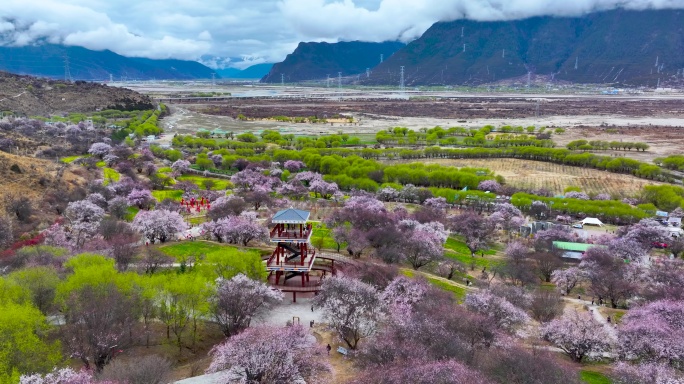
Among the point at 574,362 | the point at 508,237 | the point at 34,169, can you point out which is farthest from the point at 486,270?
the point at 34,169

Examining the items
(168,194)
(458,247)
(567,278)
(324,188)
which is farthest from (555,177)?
(168,194)

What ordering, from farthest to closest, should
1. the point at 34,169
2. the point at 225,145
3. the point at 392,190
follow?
the point at 225,145
the point at 392,190
the point at 34,169

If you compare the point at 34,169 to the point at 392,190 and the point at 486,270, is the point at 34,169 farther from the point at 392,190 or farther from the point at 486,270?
the point at 486,270

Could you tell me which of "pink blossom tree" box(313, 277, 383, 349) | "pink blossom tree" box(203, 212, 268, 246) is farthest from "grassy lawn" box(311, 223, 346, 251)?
"pink blossom tree" box(313, 277, 383, 349)

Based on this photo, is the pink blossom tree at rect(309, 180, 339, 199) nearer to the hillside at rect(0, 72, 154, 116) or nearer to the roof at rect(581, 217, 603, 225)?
the roof at rect(581, 217, 603, 225)

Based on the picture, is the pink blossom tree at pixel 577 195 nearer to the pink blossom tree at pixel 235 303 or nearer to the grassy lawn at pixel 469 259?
the grassy lawn at pixel 469 259

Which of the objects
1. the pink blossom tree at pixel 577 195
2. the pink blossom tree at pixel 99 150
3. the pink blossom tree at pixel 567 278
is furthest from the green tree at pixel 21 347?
the pink blossom tree at pixel 99 150
